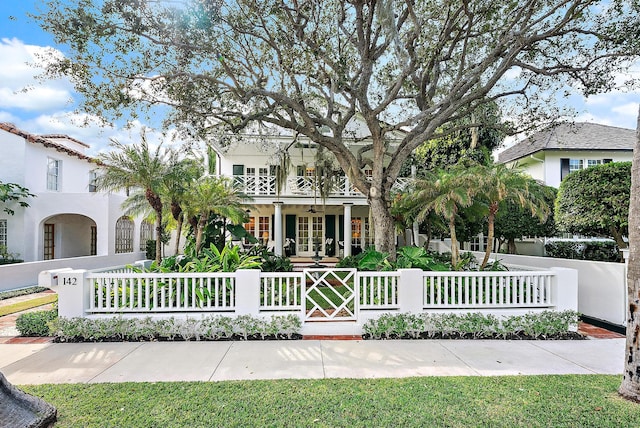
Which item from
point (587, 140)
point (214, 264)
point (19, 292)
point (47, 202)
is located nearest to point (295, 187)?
point (214, 264)

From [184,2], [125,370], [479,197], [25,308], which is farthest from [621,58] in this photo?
[25,308]

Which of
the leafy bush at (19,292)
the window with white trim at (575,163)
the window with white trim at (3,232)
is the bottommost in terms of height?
the leafy bush at (19,292)

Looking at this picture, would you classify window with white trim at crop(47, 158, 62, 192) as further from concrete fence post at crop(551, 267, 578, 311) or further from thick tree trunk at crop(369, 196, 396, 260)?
concrete fence post at crop(551, 267, 578, 311)

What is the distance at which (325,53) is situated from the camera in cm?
859

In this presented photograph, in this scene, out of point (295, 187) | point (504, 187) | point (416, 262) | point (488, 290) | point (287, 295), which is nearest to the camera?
point (287, 295)

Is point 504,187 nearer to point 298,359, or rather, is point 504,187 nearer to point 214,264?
point 298,359

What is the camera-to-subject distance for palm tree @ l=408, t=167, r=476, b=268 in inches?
295

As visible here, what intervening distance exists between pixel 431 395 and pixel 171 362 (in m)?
3.55

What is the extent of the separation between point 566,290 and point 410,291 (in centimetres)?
297

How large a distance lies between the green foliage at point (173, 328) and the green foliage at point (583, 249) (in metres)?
12.5

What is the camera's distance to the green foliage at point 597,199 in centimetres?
867

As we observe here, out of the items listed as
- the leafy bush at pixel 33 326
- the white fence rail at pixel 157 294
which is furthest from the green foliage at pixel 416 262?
the leafy bush at pixel 33 326

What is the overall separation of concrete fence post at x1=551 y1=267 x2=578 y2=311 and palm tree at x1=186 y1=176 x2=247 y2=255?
876 cm

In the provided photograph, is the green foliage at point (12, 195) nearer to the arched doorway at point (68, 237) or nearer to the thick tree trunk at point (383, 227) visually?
the arched doorway at point (68, 237)
